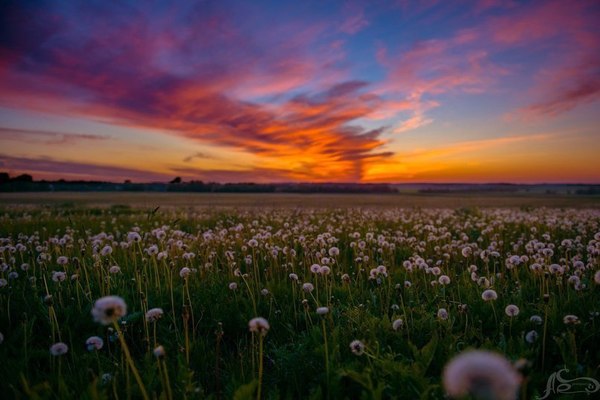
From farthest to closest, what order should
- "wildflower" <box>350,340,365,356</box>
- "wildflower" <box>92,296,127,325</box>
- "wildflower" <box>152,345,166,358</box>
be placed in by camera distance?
"wildflower" <box>350,340,365,356</box>, "wildflower" <box>152,345,166,358</box>, "wildflower" <box>92,296,127,325</box>

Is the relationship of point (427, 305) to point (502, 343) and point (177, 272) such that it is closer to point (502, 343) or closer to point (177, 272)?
point (502, 343)

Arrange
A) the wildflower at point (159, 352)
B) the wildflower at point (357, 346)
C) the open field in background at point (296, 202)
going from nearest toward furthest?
the wildflower at point (159, 352), the wildflower at point (357, 346), the open field in background at point (296, 202)

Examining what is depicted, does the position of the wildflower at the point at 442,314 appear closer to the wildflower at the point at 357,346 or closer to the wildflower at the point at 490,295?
the wildflower at the point at 490,295

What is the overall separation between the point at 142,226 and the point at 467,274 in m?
9.44

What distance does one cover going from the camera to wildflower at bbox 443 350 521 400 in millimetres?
1084

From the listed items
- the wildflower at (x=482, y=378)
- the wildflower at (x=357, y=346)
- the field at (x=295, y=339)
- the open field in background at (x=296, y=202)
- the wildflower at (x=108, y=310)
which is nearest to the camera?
the wildflower at (x=482, y=378)

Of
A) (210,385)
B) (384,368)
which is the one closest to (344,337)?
(384,368)

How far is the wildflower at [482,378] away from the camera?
108 centimetres

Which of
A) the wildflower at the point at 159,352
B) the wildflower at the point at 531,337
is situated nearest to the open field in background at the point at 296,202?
the wildflower at the point at 531,337

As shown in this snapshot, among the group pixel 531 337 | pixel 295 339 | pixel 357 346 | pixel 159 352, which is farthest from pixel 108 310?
pixel 531 337

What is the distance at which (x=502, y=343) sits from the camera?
3098 mm

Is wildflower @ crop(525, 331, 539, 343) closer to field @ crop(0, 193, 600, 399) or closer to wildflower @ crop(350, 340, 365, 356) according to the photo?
field @ crop(0, 193, 600, 399)

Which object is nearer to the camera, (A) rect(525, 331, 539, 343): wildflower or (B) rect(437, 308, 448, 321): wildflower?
(A) rect(525, 331, 539, 343): wildflower

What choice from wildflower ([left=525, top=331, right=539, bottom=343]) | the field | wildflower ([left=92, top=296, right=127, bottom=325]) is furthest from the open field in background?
wildflower ([left=92, top=296, right=127, bottom=325])
